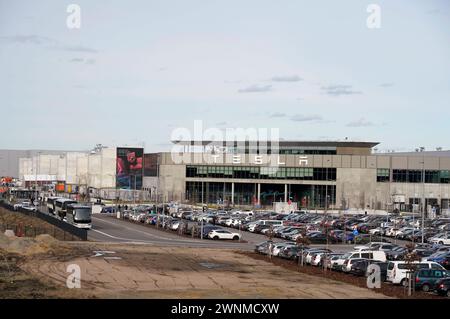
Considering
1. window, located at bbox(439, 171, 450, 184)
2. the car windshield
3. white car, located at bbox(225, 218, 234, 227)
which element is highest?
window, located at bbox(439, 171, 450, 184)

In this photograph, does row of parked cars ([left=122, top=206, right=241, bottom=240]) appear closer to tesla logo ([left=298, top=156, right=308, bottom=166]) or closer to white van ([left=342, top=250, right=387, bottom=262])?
white van ([left=342, top=250, right=387, bottom=262])

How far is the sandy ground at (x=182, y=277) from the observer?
94.8 feet

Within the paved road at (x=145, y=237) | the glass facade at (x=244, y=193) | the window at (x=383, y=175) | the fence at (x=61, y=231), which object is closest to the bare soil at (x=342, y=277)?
the paved road at (x=145, y=237)

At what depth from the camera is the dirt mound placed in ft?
140

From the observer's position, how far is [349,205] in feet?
354

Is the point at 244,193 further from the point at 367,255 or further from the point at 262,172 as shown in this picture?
the point at 367,255

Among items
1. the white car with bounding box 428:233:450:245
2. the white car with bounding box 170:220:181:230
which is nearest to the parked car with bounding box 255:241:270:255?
the white car with bounding box 428:233:450:245

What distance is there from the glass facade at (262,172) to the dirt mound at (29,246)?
69.1m

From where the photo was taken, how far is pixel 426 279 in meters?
32.5

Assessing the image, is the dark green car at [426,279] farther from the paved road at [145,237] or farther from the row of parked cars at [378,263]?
the paved road at [145,237]

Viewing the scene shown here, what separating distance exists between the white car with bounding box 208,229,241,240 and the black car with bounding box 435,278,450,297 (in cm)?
3114

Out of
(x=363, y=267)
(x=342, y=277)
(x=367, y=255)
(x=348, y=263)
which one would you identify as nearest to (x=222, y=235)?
(x=367, y=255)

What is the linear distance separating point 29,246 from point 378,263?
22.5m
